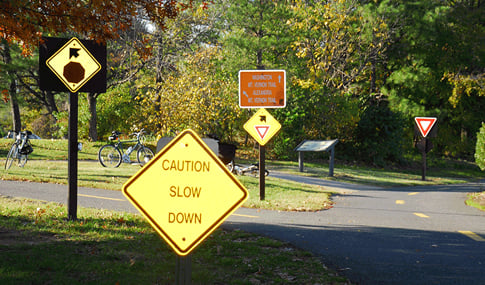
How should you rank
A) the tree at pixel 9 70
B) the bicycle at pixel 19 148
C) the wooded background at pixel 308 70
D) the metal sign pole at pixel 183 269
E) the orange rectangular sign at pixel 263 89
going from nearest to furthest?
the metal sign pole at pixel 183 269
the orange rectangular sign at pixel 263 89
the bicycle at pixel 19 148
the wooded background at pixel 308 70
the tree at pixel 9 70

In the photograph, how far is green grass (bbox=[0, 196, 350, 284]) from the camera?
4.98 metres

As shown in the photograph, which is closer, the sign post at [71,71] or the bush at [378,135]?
the sign post at [71,71]

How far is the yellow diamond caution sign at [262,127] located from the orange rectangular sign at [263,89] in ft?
0.95

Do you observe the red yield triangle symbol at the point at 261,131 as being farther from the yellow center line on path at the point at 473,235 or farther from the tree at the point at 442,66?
the tree at the point at 442,66

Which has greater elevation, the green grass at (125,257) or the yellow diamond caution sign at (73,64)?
the yellow diamond caution sign at (73,64)

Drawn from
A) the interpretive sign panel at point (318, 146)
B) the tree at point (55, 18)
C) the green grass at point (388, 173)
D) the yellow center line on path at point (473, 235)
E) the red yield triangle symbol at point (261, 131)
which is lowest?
the green grass at point (388, 173)

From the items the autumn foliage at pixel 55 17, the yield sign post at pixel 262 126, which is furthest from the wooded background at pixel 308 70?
the autumn foliage at pixel 55 17

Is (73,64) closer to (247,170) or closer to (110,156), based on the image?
(247,170)

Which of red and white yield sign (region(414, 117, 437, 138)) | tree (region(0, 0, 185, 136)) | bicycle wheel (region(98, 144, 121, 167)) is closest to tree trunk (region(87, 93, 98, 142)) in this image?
bicycle wheel (region(98, 144, 121, 167))

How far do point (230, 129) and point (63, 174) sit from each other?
43.2 ft

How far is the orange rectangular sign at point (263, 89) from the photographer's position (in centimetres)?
1192

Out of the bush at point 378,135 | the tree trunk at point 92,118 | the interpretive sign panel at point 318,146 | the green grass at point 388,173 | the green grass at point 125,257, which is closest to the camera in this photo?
the green grass at point 125,257

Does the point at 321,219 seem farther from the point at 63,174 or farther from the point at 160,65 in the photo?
the point at 160,65

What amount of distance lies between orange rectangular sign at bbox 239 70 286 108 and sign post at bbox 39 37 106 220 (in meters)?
4.85
